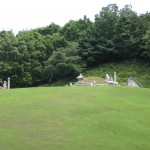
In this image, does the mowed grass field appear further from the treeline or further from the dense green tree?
the dense green tree

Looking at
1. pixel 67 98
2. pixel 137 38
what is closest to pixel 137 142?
pixel 67 98

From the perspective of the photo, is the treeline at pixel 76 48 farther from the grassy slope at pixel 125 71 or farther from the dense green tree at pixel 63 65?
the grassy slope at pixel 125 71

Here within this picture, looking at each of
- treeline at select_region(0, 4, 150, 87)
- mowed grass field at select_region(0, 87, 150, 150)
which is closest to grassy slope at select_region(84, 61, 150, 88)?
treeline at select_region(0, 4, 150, 87)

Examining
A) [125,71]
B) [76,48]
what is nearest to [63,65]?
[76,48]

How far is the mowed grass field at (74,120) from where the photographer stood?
17469mm

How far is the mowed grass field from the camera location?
17469 mm

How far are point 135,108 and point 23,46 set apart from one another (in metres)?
38.8

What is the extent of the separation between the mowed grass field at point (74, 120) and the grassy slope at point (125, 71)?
26100 millimetres

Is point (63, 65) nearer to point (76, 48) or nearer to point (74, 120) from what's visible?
point (76, 48)

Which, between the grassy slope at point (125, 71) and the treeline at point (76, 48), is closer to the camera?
the grassy slope at point (125, 71)

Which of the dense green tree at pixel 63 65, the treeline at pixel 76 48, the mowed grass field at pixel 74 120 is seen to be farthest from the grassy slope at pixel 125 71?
the mowed grass field at pixel 74 120

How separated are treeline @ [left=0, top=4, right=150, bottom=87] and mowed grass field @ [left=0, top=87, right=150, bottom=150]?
28503 mm

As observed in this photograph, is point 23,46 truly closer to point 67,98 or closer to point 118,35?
point 118,35

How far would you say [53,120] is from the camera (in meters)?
21.8
